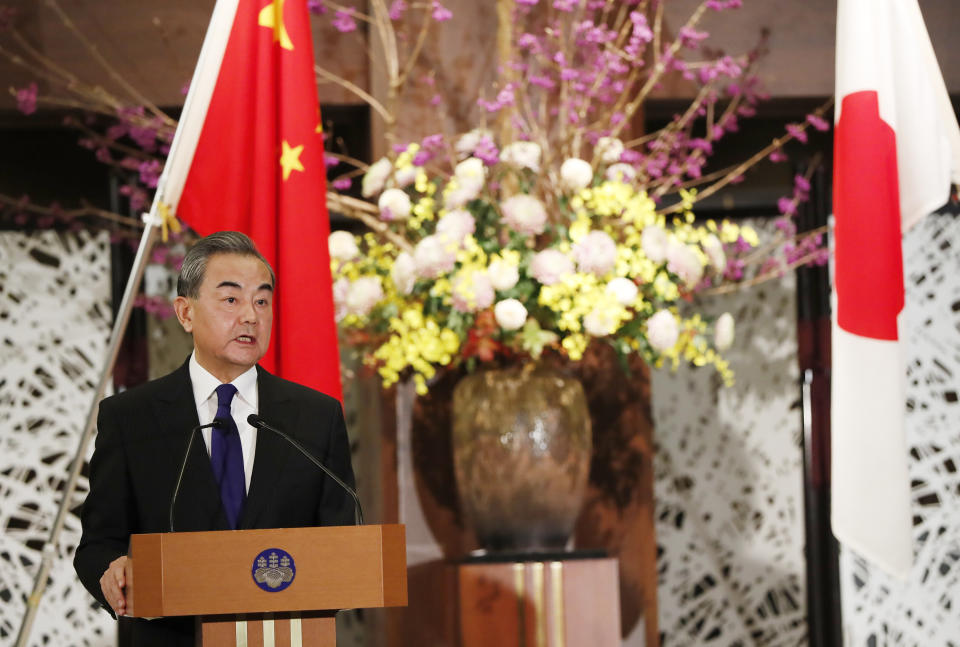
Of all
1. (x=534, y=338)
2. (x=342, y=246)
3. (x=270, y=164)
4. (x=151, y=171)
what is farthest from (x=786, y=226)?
(x=151, y=171)

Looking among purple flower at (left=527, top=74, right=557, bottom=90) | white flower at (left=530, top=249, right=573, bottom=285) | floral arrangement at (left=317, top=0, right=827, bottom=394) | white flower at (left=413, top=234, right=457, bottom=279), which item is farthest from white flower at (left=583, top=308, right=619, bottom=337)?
purple flower at (left=527, top=74, right=557, bottom=90)

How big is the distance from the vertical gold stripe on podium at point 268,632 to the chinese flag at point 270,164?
3.44 feet

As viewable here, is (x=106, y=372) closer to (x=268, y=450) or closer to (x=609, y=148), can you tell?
(x=268, y=450)

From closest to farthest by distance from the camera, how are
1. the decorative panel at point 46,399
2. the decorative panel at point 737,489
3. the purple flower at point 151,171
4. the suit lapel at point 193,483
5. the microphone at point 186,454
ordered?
the microphone at point 186,454 < the suit lapel at point 193,483 < the purple flower at point 151,171 < the decorative panel at point 46,399 < the decorative panel at point 737,489

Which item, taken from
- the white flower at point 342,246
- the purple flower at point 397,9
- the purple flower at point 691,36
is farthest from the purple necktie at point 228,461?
the purple flower at point 691,36

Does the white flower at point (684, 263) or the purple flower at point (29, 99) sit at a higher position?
the purple flower at point (29, 99)

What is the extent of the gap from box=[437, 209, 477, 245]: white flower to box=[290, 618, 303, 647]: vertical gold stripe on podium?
1.36 m

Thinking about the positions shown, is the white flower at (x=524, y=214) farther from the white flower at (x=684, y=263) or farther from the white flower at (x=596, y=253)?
the white flower at (x=684, y=263)

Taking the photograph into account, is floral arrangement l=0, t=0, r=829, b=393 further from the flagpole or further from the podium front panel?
the podium front panel

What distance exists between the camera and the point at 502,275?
2781 millimetres

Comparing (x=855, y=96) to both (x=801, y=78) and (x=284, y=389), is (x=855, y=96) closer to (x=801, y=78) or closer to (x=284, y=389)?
(x=801, y=78)

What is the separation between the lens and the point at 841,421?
2623mm

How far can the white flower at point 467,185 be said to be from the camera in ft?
9.46

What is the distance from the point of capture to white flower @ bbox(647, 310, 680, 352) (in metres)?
2.83
